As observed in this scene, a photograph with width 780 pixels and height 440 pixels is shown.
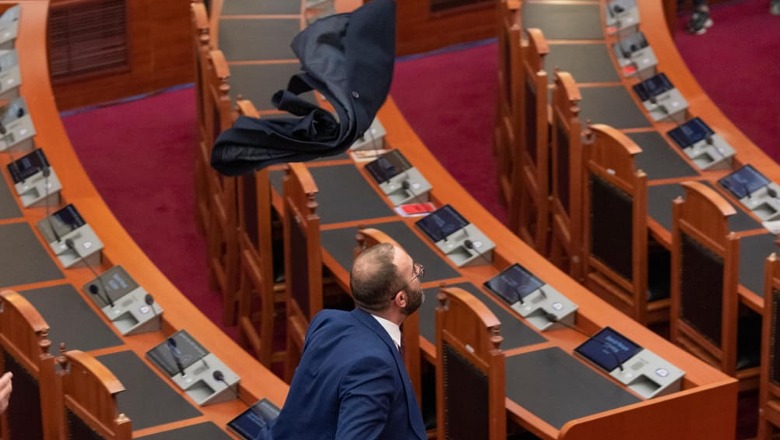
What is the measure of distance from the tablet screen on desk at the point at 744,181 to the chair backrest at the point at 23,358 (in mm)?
1946

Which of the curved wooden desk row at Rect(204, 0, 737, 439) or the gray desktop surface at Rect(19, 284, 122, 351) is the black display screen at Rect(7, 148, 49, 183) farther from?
the curved wooden desk row at Rect(204, 0, 737, 439)

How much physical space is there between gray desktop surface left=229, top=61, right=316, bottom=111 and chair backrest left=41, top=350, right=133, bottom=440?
5.19 ft

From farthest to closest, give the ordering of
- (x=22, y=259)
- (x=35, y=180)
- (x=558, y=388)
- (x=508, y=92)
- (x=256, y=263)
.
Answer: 1. (x=508, y=92)
2. (x=256, y=263)
3. (x=35, y=180)
4. (x=22, y=259)
5. (x=558, y=388)

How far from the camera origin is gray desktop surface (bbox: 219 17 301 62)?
4.58 m

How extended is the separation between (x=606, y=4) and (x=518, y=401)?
227 centimetres

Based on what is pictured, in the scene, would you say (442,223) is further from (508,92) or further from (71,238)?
(508,92)

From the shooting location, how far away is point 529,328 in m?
3.37

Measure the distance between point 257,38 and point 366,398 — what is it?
2.80 meters

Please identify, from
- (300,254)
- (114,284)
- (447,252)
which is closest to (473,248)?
(447,252)

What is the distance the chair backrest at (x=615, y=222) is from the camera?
3646 millimetres

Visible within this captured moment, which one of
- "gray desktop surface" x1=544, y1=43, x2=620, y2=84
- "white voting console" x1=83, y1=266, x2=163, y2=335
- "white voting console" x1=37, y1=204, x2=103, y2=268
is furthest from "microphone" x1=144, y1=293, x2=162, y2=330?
"gray desktop surface" x1=544, y1=43, x2=620, y2=84

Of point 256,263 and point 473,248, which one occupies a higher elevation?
point 473,248

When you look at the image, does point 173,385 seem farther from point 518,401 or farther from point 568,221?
point 568,221

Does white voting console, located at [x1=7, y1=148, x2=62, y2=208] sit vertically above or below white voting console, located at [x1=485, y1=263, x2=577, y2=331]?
above
